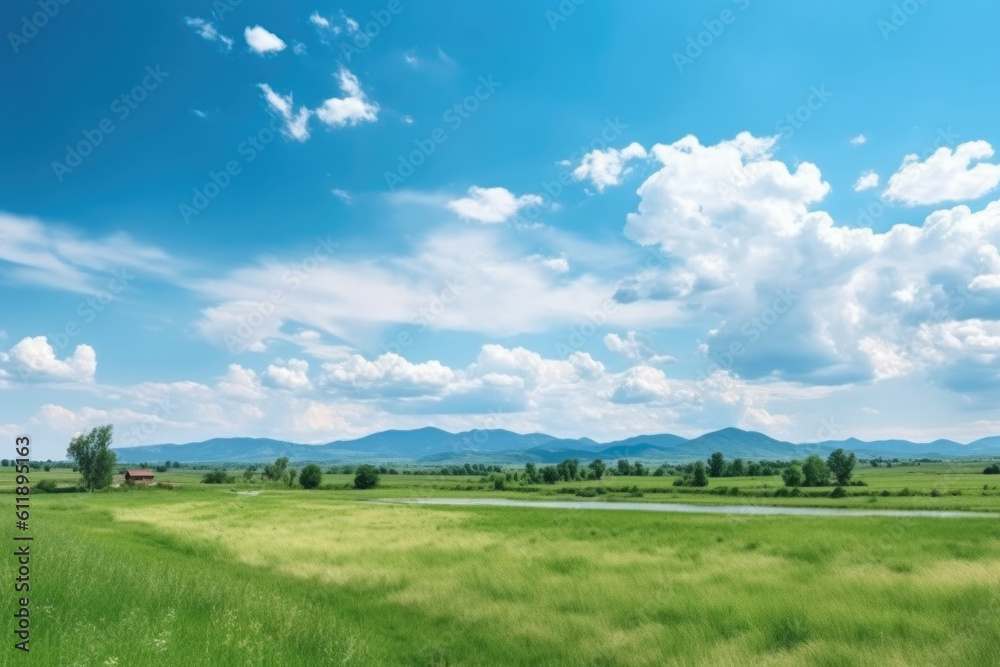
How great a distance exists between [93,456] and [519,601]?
14220 cm

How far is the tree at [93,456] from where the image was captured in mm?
133750

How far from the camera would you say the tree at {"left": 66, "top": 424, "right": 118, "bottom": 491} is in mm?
133750

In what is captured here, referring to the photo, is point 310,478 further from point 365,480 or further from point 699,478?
point 699,478

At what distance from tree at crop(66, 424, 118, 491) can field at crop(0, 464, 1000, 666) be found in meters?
115

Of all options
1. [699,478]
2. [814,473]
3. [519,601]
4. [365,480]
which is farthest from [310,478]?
[519,601]

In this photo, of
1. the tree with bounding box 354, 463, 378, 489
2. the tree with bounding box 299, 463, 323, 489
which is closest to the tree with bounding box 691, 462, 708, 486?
the tree with bounding box 354, 463, 378, 489

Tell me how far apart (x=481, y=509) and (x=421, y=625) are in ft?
186

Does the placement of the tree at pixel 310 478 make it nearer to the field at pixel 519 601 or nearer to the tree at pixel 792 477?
the tree at pixel 792 477

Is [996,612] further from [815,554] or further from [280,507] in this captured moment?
[280,507]

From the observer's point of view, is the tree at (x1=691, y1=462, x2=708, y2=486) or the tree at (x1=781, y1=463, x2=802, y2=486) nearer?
the tree at (x1=781, y1=463, x2=802, y2=486)

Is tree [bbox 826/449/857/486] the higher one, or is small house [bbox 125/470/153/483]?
tree [bbox 826/449/857/486]

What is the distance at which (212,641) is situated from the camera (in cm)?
1245

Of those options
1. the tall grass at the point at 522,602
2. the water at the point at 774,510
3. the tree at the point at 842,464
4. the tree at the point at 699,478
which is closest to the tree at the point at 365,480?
the tree at the point at 699,478

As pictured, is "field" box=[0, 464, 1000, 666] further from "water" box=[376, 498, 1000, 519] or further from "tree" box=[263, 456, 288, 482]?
"tree" box=[263, 456, 288, 482]
